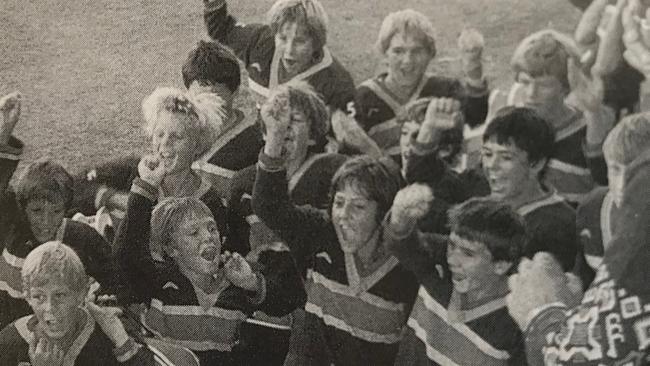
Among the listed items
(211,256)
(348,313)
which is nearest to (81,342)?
(211,256)

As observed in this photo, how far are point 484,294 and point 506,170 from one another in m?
0.37

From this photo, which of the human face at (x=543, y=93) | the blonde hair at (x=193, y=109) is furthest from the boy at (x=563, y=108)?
the blonde hair at (x=193, y=109)

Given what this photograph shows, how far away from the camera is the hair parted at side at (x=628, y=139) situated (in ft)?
9.16

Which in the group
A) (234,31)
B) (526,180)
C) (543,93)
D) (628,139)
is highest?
(234,31)

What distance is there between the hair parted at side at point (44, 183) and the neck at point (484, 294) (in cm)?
133

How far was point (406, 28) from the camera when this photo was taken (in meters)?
3.03

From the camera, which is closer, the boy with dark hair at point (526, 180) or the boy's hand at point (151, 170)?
the boy with dark hair at point (526, 180)

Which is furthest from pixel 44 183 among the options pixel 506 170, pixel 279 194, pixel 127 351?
pixel 506 170

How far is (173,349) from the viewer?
3361 mm

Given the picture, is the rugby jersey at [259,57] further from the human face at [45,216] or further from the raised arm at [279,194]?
the human face at [45,216]

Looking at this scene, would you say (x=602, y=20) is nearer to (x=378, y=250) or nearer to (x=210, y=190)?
(x=378, y=250)

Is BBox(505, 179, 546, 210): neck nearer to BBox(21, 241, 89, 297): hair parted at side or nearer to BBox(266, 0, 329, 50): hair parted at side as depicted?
BBox(266, 0, 329, 50): hair parted at side

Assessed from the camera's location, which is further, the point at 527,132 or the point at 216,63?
the point at 216,63

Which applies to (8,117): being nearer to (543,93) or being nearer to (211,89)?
(211,89)
